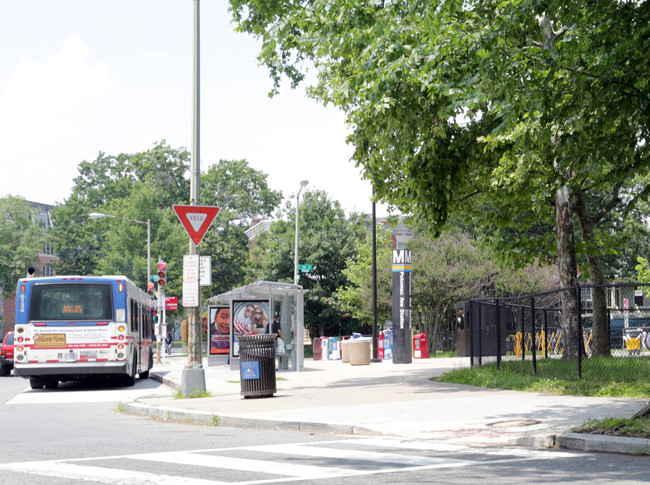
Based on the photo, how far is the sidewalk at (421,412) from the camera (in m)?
9.70

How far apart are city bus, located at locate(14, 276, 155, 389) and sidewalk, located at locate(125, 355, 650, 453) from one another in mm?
4006

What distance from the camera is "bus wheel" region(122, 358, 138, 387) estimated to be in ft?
72.8

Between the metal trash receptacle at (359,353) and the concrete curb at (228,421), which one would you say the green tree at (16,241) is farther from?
the concrete curb at (228,421)

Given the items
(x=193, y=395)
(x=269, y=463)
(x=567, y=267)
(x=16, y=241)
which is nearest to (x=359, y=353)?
(x=567, y=267)

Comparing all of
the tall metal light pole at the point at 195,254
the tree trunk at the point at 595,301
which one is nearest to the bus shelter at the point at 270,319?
the tall metal light pole at the point at 195,254

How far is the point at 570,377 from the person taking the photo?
51.4ft

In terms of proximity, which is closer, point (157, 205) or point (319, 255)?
point (319, 255)

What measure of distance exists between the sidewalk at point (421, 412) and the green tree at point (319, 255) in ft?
107

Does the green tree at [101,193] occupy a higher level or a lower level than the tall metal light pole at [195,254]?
higher

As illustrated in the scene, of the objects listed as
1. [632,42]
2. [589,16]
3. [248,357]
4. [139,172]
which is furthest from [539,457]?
[139,172]

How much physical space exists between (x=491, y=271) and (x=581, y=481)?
113 ft

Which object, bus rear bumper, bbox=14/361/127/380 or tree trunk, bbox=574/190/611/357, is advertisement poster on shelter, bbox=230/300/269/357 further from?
tree trunk, bbox=574/190/611/357

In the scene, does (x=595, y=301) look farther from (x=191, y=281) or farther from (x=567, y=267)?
(x=191, y=281)

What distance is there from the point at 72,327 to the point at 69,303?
673 millimetres
